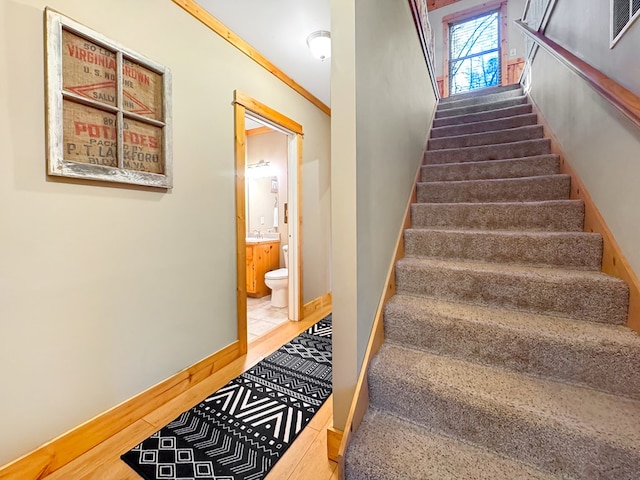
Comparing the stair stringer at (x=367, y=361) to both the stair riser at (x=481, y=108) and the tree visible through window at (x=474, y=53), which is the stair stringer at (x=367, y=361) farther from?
the tree visible through window at (x=474, y=53)

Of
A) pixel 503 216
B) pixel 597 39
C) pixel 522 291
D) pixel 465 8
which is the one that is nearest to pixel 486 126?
pixel 597 39

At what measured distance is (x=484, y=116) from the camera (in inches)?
120

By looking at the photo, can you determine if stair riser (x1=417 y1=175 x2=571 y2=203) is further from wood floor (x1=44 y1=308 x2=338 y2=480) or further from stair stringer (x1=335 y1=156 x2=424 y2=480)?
wood floor (x1=44 y1=308 x2=338 y2=480)

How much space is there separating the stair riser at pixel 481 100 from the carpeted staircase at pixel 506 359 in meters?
2.18

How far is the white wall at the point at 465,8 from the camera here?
4.55 metres

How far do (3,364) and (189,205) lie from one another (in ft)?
3.54

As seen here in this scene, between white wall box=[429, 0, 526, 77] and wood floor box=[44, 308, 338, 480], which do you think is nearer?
wood floor box=[44, 308, 338, 480]

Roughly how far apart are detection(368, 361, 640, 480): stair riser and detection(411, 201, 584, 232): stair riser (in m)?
1.18

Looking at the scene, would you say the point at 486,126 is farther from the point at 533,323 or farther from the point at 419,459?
the point at 419,459

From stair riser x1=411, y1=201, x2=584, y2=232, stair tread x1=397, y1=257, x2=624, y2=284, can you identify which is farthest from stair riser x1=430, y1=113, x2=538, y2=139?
stair tread x1=397, y1=257, x2=624, y2=284

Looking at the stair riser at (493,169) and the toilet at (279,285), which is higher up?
the stair riser at (493,169)

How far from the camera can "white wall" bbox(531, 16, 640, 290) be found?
3.83 ft

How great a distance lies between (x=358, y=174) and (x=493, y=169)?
1.64m

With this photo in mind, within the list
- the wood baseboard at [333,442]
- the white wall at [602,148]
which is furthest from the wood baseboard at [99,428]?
the white wall at [602,148]
